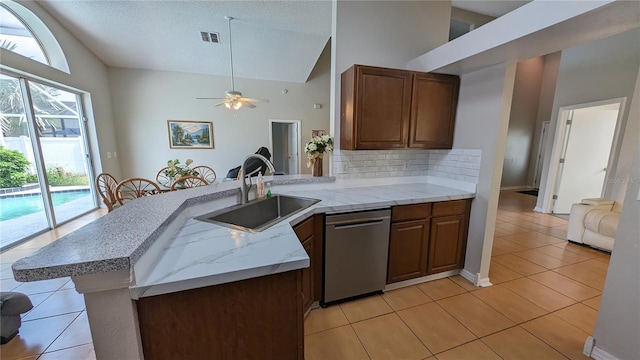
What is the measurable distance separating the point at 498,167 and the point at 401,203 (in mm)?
951

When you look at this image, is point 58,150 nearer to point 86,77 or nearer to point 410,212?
point 86,77

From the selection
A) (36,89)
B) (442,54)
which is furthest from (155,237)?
(36,89)

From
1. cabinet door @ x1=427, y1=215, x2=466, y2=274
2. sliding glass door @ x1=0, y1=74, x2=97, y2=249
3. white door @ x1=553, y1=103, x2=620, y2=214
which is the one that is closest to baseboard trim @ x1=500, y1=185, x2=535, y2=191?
white door @ x1=553, y1=103, x2=620, y2=214

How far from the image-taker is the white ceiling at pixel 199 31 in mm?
3285

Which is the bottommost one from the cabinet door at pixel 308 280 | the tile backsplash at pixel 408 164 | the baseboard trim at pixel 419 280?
the baseboard trim at pixel 419 280

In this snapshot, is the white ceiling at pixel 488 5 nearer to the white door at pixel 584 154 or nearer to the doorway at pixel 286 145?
the white door at pixel 584 154

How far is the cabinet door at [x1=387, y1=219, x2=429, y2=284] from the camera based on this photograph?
2061 mm

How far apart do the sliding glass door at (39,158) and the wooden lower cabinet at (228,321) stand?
12.0 ft

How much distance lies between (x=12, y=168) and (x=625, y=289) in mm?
5833

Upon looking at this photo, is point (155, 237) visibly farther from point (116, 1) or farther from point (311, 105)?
point (311, 105)

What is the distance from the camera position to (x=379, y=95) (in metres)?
2.17

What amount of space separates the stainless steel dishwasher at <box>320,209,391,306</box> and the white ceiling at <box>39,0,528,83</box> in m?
2.82

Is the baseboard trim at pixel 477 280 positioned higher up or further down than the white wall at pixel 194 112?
further down

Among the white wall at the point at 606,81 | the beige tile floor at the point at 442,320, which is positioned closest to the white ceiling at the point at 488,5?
the white wall at the point at 606,81
